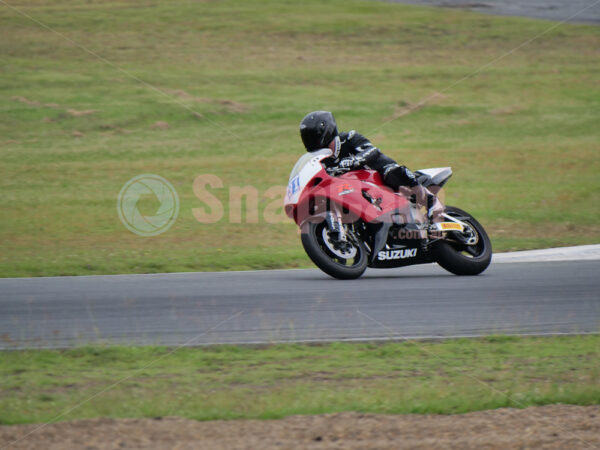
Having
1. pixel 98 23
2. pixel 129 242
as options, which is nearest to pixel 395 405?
pixel 129 242

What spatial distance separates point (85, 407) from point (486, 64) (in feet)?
97.6

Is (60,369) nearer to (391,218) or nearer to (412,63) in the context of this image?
(391,218)

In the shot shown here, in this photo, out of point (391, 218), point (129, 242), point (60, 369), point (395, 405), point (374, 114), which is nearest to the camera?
point (395, 405)

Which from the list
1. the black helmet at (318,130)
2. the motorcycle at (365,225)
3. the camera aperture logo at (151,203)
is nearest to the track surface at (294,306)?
the motorcycle at (365,225)

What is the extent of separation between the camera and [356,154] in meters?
9.05

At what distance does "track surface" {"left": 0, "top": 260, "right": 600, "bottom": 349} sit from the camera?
6926 mm

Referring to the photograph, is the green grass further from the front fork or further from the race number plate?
the race number plate

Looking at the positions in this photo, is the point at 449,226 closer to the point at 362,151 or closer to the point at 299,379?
the point at 362,151

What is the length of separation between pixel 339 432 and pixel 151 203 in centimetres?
1324

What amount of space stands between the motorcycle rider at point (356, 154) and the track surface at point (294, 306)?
0.99 meters

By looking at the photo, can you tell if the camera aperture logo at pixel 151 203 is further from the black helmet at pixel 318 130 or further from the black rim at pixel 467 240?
the black rim at pixel 467 240

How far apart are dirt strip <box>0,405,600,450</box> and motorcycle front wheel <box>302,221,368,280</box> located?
12.6 feet

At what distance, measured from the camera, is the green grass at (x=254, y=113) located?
47.0 feet

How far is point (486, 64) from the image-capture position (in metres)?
32.5
